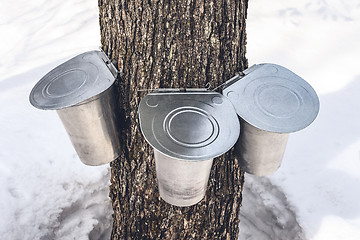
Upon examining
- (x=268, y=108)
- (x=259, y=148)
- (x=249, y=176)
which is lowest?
(x=249, y=176)

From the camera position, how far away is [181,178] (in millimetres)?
1150

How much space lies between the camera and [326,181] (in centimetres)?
245

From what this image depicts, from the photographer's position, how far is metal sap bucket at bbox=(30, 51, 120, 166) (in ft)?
3.88

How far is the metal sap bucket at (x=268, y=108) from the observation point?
3.78 ft

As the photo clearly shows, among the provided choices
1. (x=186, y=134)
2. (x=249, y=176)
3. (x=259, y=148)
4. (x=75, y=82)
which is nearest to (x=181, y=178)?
(x=186, y=134)

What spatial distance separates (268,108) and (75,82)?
731mm

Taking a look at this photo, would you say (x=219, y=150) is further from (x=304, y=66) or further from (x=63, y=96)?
(x=304, y=66)

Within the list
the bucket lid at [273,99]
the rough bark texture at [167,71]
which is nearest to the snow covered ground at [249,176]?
the rough bark texture at [167,71]

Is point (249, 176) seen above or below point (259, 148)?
below

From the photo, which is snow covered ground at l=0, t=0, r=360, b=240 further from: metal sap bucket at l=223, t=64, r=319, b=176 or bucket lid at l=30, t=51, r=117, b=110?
bucket lid at l=30, t=51, r=117, b=110

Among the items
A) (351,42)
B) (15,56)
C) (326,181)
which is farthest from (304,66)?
(15,56)

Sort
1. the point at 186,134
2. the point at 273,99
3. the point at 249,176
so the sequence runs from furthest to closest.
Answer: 1. the point at 249,176
2. the point at 273,99
3. the point at 186,134

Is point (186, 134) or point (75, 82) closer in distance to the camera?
point (186, 134)

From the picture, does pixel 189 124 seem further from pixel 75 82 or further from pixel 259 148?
pixel 75 82
